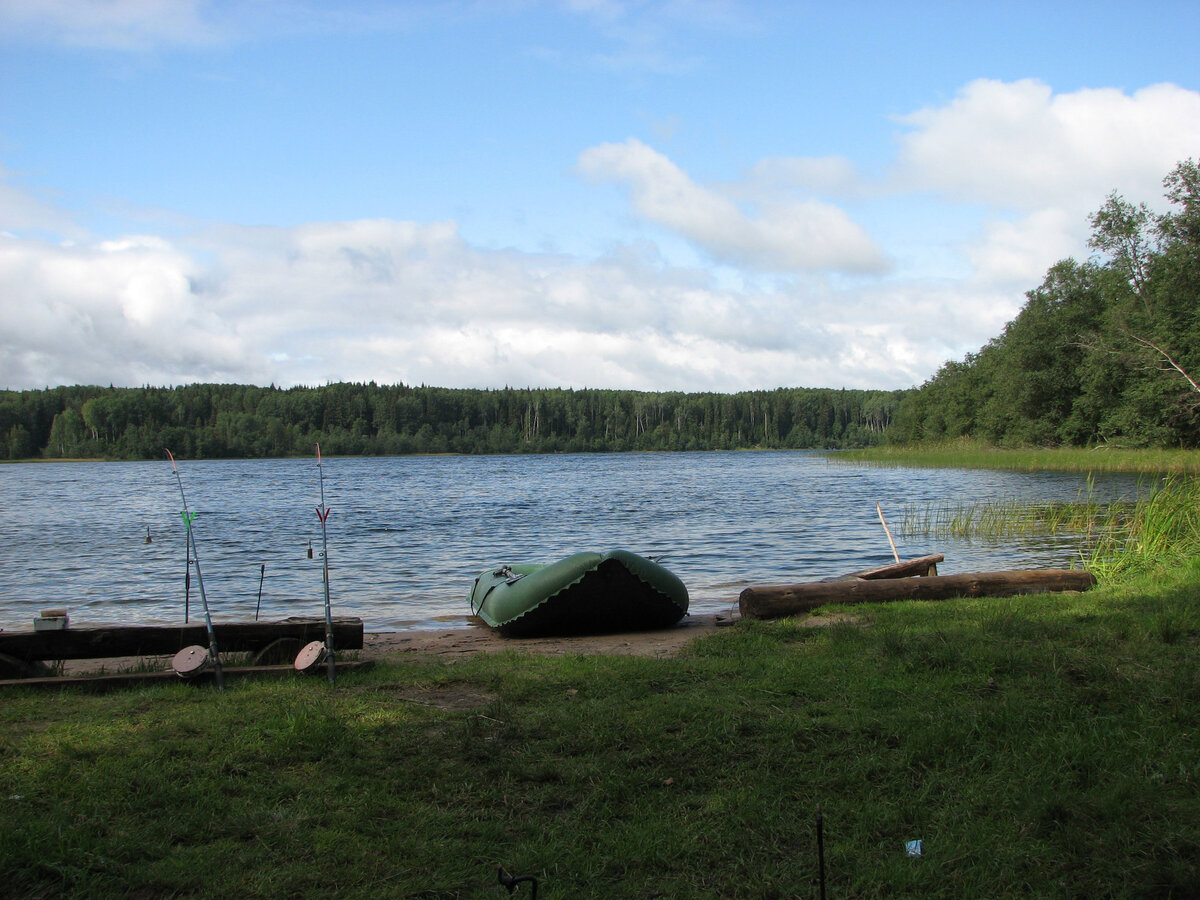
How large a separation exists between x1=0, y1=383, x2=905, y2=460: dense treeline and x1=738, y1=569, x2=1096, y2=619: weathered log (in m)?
112

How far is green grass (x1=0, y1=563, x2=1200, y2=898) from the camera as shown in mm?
3779

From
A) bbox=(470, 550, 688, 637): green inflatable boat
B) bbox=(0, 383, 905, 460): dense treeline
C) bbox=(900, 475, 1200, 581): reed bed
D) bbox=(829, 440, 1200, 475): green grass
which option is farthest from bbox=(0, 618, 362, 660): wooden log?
bbox=(0, 383, 905, 460): dense treeline

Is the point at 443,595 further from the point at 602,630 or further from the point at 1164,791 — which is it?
the point at 1164,791

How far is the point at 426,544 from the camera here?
23891 mm

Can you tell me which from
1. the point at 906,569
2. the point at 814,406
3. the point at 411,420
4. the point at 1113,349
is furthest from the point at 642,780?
the point at 814,406

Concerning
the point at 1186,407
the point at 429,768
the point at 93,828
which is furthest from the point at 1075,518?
the point at 1186,407

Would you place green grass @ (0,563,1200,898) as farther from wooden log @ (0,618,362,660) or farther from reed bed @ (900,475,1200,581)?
reed bed @ (900,475,1200,581)

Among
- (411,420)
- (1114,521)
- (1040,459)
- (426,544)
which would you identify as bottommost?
(426,544)

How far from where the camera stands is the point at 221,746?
534 cm

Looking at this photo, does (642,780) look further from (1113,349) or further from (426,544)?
(1113,349)

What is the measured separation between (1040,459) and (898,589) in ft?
147

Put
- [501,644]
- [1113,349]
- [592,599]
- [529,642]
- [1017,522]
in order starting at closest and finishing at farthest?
[501,644]
[529,642]
[592,599]
[1017,522]
[1113,349]

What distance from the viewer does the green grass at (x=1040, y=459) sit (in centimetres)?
3906

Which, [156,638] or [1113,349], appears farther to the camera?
[1113,349]
